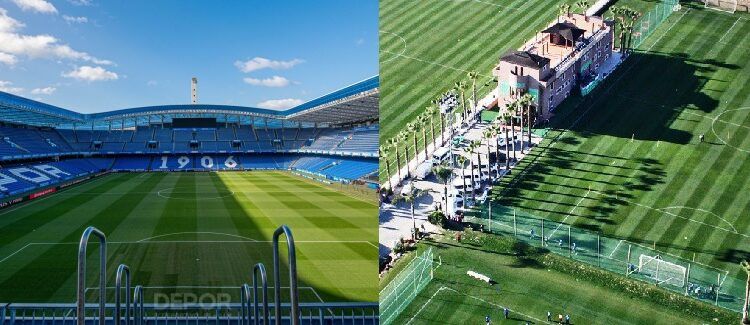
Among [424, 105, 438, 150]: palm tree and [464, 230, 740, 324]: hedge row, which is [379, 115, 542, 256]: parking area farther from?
[464, 230, 740, 324]: hedge row

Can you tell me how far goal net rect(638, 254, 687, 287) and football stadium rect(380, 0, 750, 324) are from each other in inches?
2.1

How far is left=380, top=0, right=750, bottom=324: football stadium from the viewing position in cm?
2127

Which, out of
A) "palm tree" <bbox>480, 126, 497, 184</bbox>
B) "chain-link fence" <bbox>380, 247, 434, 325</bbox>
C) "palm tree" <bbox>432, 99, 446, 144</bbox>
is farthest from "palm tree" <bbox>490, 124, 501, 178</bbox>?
"chain-link fence" <bbox>380, 247, 434, 325</bbox>

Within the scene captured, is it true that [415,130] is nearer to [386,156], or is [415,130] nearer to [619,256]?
[386,156]

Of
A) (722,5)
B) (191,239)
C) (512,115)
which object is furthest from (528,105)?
(722,5)

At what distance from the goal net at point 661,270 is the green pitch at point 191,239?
918 cm

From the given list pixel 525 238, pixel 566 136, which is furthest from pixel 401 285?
pixel 566 136

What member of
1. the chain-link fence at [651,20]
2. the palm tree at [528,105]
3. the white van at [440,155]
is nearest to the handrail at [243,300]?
the white van at [440,155]

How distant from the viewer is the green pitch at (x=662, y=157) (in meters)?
24.4

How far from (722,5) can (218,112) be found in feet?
147

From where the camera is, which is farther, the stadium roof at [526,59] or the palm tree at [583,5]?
the palm tree at [583,5]

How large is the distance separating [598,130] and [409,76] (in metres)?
10.1

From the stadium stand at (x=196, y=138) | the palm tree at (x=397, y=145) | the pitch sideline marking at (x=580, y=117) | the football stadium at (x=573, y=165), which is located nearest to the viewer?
the football stadium at (x=573, y=165)

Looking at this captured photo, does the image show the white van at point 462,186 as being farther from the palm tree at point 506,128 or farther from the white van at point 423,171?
the palm tree at point 506,128
